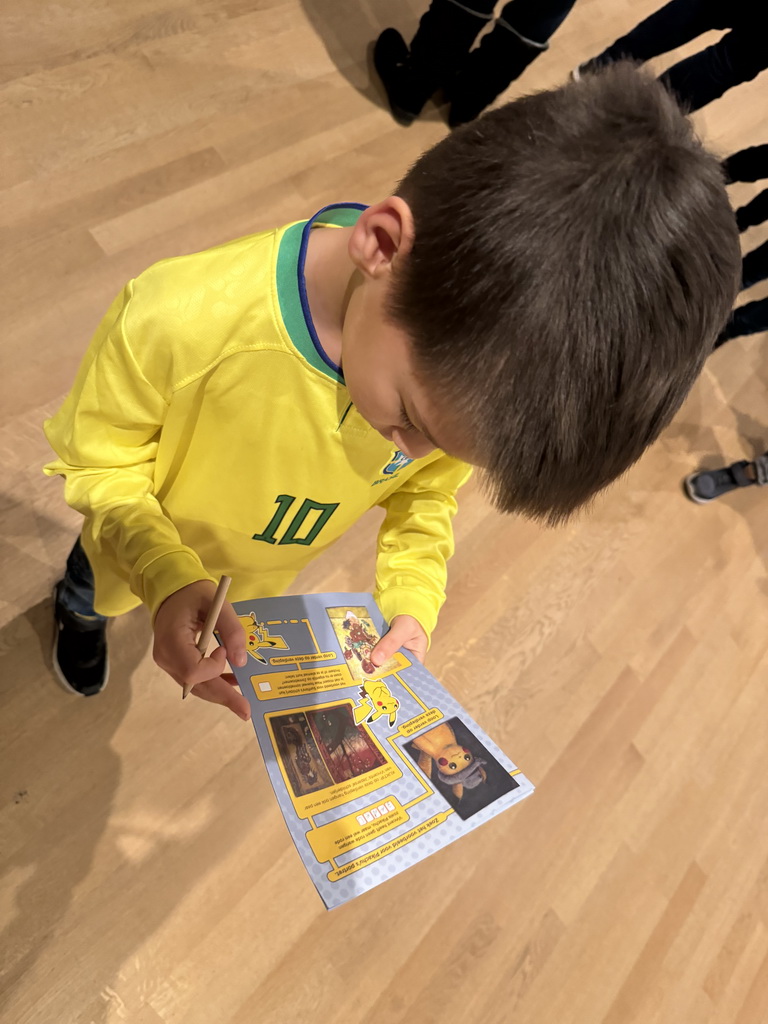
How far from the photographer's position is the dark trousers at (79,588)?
2.96 feet

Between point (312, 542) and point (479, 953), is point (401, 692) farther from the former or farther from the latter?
point (479, 953)

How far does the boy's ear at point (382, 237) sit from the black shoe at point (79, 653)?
0.72 m

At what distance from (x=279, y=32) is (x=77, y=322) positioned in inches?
40.0

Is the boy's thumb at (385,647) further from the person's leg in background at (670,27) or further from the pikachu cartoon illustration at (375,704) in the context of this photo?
the person's leg in background at (670,27)

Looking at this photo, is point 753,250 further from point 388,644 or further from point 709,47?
point 388,644

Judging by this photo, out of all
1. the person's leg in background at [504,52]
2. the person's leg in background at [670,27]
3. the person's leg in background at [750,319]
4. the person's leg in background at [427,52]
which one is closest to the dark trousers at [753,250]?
the person's leg in background at [750,319]

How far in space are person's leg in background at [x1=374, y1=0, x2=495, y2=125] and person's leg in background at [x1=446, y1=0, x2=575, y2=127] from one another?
4cm

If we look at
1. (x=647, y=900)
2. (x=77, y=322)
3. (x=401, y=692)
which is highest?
(x=77, y=322)

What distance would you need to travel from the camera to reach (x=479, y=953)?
3.79 ft

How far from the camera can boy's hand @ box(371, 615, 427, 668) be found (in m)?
0.71

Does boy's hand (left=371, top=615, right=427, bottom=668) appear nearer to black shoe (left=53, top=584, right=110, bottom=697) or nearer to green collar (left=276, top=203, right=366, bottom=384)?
green collar (left=276, top=203, right=366, bottom=384)

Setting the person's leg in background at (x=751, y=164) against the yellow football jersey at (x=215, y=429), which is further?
the person's leg in background at (x=751, y=164)

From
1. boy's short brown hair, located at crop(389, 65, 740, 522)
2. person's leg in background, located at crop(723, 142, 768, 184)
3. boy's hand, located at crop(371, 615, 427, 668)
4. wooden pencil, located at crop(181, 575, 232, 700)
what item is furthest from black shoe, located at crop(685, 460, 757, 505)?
wooden pencil, located at crop(181, 575, 232, 700)

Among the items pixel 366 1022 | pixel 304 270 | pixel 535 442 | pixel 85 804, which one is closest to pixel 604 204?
pixel 535 442
